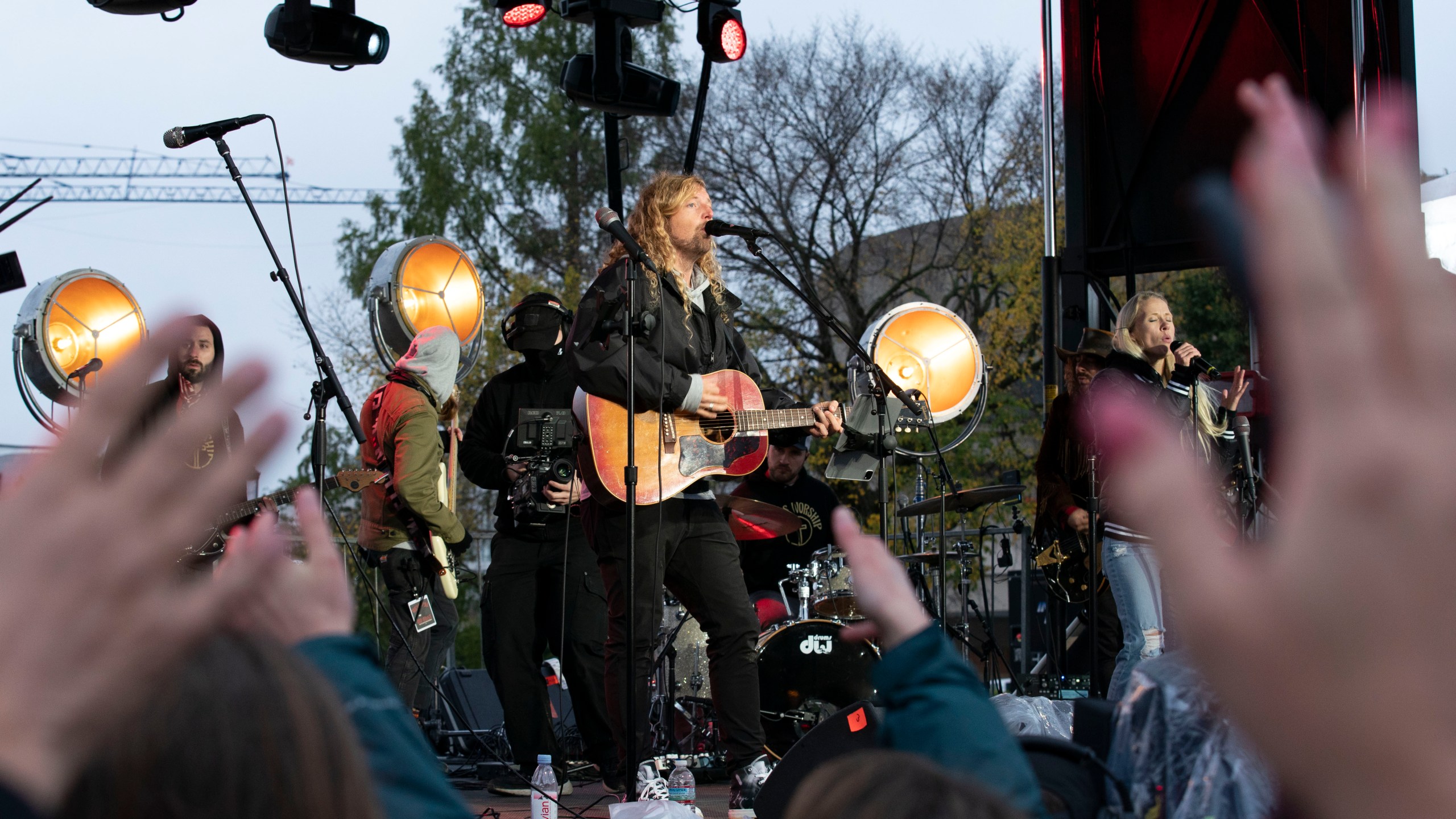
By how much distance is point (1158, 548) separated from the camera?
1.67 feet

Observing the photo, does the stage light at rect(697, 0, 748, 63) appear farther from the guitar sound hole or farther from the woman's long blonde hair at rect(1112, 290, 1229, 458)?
the guitar sound hole

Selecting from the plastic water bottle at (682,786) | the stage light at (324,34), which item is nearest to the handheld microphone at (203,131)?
the stage light at (324,34)

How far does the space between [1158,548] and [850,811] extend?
0.44 meters

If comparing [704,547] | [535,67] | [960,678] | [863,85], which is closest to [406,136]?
[535,67]

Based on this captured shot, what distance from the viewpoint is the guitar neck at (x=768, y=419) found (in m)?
4.75

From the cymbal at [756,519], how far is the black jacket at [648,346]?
159 centimetres

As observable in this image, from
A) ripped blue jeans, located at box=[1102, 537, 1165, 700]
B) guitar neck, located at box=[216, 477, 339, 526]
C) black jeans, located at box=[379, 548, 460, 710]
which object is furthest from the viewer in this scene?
black jeans, located at box=[379, 548, 460, 710]

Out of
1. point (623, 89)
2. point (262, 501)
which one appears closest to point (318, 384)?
point (262, 501)

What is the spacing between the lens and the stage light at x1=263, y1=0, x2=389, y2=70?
5.97m

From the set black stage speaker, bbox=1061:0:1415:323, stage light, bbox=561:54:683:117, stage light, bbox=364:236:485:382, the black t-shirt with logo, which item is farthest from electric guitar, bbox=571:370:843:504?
stage light, bbox=364:236:485:382

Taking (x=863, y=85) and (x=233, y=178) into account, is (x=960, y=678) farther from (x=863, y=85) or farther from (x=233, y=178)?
(x=863, y=85)

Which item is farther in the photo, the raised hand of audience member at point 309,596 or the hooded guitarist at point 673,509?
the hooded guitarist at point 673,509

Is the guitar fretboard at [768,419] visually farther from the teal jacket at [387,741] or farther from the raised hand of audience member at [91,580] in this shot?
the raised hand of audience member at [91,580]

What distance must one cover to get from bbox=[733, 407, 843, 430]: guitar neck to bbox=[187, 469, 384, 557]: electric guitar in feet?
5.61
